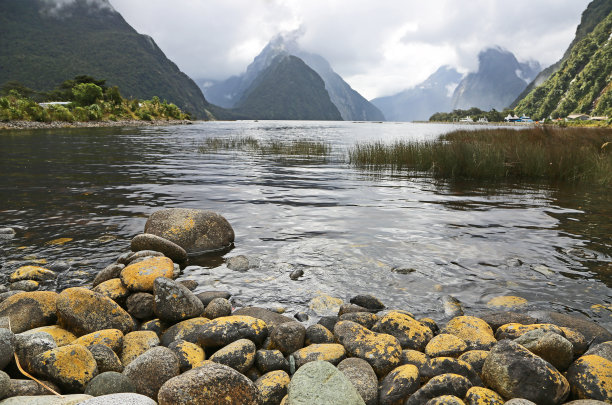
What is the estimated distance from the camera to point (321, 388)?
3055 millimetres

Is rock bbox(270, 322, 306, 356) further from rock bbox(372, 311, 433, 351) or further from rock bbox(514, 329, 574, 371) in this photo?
rock bbox(514, 329, 574, 371)

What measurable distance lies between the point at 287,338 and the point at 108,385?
178 cm

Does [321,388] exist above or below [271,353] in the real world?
above

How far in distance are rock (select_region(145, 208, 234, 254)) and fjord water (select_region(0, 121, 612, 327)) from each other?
49 centimetres

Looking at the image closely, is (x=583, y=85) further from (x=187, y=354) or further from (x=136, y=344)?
(x=136, y=344)

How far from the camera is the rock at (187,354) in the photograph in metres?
3.78

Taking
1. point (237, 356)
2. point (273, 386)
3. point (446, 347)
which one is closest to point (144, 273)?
point (237, 356)

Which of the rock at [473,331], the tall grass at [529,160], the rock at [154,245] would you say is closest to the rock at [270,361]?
the rock at [473,331]

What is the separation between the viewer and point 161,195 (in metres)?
13.2

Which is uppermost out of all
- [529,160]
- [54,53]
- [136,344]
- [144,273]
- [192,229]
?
[54,53]

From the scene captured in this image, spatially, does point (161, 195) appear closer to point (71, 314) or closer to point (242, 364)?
point (71, 314)

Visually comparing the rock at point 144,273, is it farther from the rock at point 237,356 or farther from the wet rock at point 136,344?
the rock at point 237,356

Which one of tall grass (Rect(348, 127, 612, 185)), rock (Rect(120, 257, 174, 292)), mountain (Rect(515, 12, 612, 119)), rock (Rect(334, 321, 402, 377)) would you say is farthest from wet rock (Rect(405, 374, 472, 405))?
mountain (Rect(515, 12, 612, 119))

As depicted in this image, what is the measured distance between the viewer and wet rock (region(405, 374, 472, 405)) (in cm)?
323
